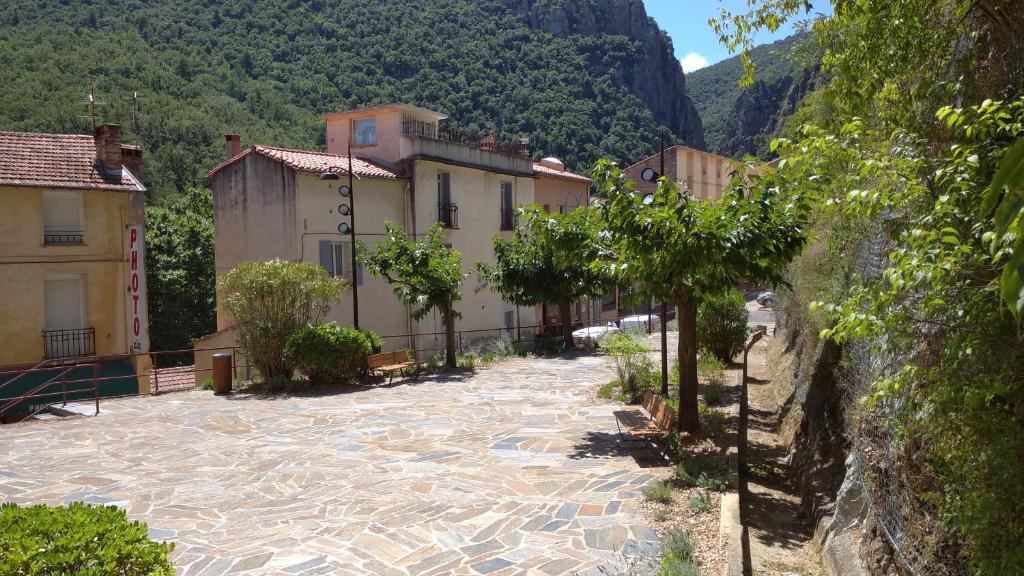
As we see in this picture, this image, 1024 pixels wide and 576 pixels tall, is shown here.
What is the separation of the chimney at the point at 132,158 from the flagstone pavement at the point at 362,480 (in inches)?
398

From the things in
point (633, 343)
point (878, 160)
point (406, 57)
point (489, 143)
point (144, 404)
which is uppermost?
point (406, 57)

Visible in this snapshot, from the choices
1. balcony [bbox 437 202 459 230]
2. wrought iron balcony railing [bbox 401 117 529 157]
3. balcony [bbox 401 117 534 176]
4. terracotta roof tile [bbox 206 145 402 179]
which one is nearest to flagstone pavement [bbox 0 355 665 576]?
terracotta roof tile [bbox 206 145 402 179]

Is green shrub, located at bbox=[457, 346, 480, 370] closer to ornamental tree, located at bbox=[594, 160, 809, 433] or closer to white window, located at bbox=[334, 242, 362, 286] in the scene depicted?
white window, located at bbox=[334, 242, 362, 286]

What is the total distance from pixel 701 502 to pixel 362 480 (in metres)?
4.07

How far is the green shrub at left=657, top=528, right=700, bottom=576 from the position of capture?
5758mm

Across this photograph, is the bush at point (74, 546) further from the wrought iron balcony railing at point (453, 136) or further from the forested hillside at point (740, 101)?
the forested hillside at point (740, 101)

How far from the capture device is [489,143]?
31.3 metres

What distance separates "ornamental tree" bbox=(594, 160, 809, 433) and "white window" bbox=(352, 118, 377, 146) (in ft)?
62.4

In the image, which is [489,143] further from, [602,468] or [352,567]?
[352,567]

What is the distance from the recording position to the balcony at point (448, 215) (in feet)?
90.2

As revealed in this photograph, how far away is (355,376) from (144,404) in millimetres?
4469

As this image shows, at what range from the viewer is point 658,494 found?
7828 mm

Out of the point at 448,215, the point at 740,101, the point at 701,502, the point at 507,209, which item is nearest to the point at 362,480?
the point at 701,502

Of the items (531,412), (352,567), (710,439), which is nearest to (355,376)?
(531,412)
